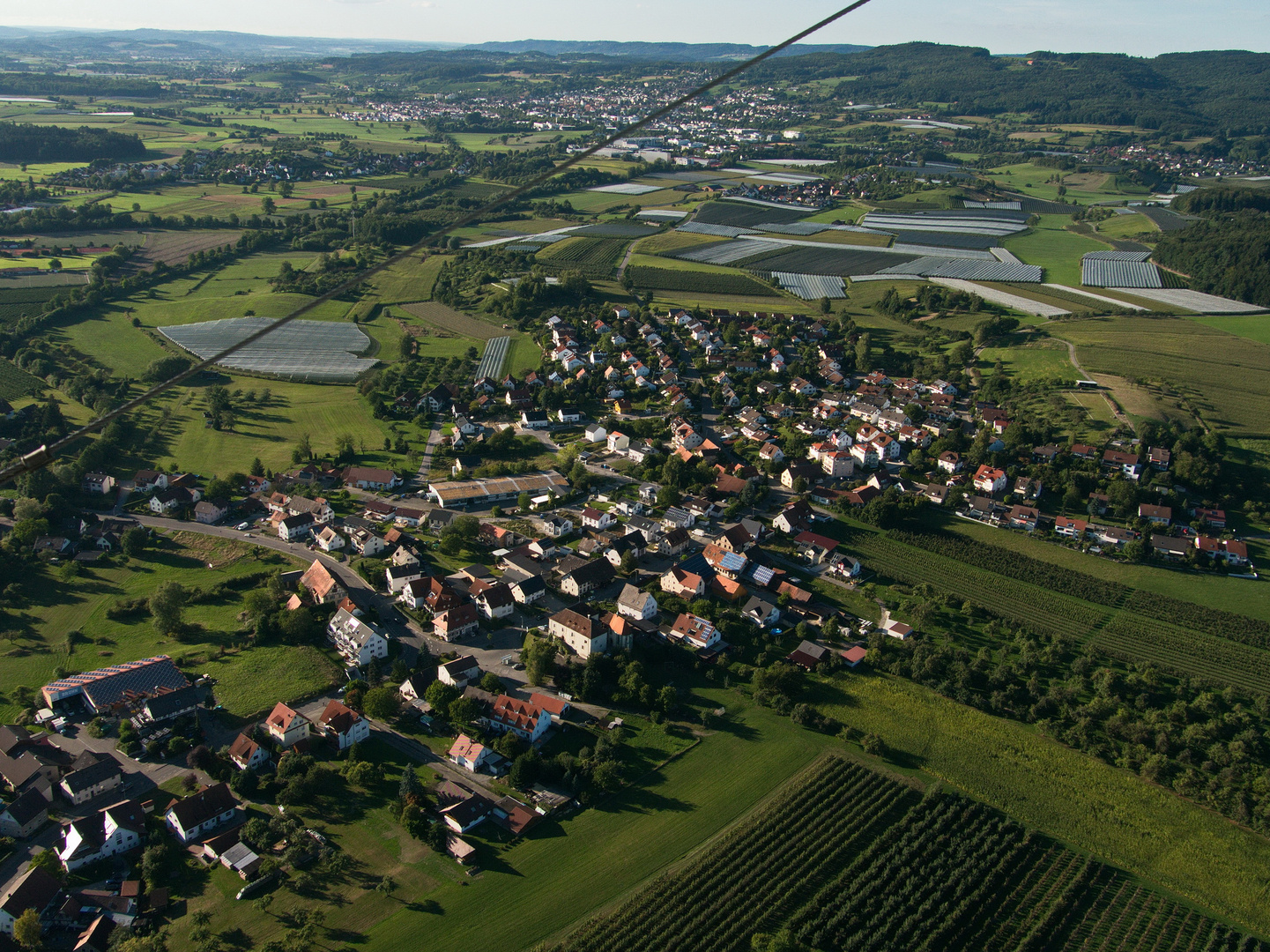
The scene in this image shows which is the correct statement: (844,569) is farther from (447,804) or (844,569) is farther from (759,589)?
(447,804)

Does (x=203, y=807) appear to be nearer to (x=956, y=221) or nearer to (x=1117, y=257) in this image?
(x=1117, y=257)

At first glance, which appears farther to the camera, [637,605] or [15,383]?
[15,383]

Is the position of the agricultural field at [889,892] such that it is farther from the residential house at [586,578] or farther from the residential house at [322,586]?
the residential house at [322,586]

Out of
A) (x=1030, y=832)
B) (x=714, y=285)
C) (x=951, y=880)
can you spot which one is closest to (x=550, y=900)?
(x=951, y=880)

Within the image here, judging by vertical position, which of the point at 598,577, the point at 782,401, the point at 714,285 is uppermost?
the point at 714,285

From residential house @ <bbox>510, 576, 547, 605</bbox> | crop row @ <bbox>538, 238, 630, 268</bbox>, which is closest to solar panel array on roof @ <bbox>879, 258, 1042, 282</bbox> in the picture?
crop row @ <bbox>538, 238, 630, 268</bbox>

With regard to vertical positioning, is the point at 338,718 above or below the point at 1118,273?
below

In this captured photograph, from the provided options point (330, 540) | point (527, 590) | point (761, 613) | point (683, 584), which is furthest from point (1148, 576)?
point (330, 540)
